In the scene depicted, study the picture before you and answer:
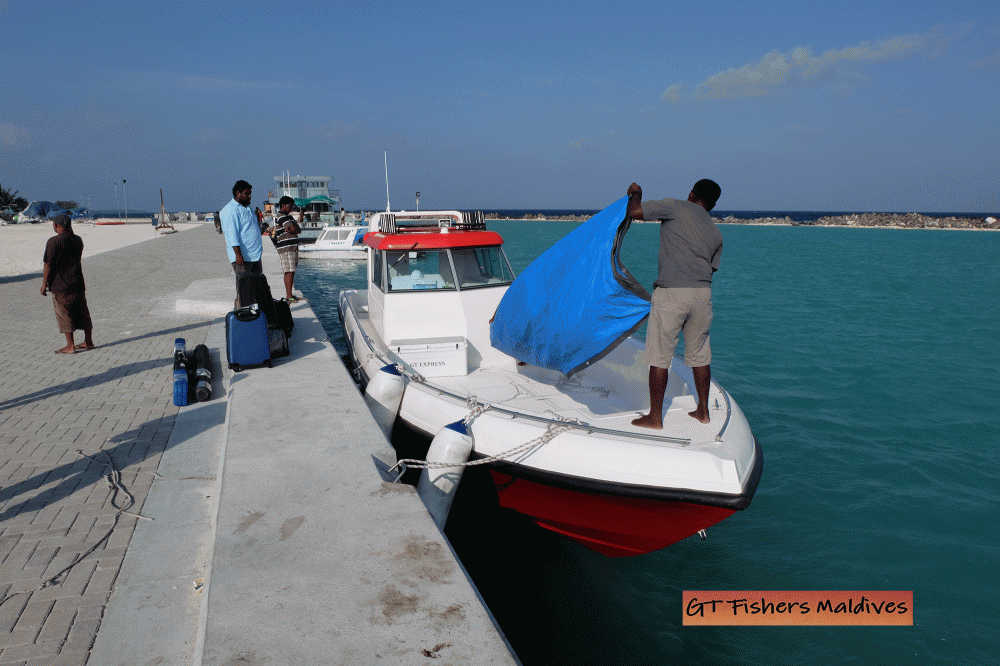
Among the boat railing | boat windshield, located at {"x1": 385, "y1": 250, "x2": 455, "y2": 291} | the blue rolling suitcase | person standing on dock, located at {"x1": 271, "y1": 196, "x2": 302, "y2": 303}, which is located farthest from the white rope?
person standing on dock, located at {"x1": 271, "y1": 196, "x2": 302, "y2": 303}

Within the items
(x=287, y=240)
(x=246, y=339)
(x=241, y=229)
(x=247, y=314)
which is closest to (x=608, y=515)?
(x=246, y=339)

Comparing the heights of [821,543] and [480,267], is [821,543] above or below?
below

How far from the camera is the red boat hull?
4402mm

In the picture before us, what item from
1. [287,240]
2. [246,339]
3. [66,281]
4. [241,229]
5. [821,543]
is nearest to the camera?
[821,543]

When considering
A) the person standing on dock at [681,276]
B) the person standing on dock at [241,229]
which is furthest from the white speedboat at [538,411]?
the person standing on dock at [241,229]

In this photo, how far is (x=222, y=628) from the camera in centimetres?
255

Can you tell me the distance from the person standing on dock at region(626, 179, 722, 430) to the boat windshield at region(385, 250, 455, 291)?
121 inches

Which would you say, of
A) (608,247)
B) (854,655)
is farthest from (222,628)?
(854,655)

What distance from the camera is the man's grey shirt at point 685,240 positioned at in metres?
4.50

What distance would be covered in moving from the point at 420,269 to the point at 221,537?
4.47 m

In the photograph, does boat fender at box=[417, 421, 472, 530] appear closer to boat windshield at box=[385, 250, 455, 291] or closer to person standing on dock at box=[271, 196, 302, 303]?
boat windshield at box=[385, 250, 455, 291]

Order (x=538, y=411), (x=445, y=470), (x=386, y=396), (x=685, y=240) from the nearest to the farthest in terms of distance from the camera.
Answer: (x=685, y=240)
(x=445, y=470)
(x=538, y=411)
(x=386, y=396)

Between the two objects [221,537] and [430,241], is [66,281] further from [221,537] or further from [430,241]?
[221,537]

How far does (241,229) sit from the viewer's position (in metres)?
7.55
